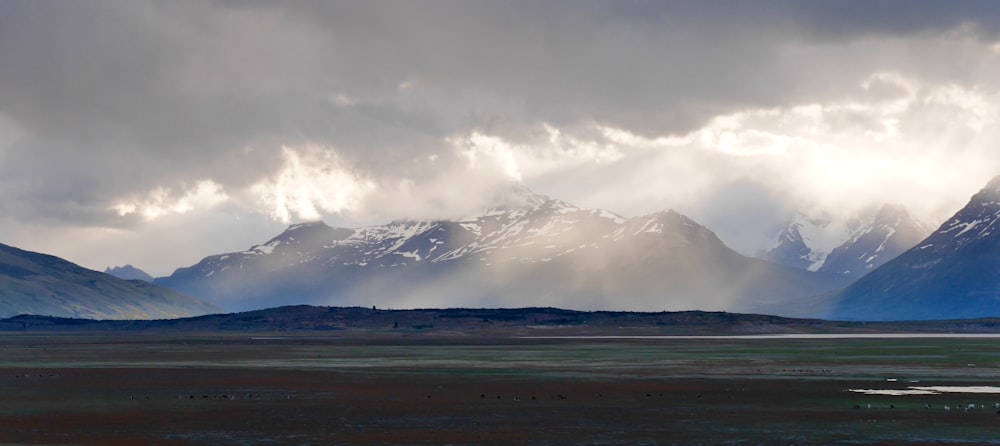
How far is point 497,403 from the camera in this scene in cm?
7456

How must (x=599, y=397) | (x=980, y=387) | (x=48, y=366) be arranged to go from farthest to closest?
(x=48, y=366), (x=980, y=387), (x=599, y=397)

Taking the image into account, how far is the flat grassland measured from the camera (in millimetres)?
58094

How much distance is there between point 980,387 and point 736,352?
66.6 metres

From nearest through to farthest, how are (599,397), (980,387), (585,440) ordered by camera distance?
(585,440) → (599,397) → (980,387)

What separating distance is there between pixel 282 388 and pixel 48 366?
4692 centimetres

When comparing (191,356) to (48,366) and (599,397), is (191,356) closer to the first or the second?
(48,366)

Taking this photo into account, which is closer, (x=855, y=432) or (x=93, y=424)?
(x=855, y=432)

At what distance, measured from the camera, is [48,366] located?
12181cm

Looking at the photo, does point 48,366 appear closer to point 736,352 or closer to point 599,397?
point 599,397

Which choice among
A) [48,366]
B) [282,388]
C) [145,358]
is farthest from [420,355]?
[282,388]

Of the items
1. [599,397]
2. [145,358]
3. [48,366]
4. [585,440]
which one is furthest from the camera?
[145,358]

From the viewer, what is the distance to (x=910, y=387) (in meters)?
85.9

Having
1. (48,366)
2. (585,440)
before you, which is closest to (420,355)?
(48,366)

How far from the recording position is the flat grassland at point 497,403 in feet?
191
